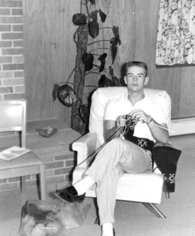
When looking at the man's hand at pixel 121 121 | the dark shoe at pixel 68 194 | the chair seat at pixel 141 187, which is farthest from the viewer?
the man's hand at pixel 121 121

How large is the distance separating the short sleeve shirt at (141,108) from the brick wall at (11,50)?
0.91 m

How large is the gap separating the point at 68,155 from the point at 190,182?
1.08 metres

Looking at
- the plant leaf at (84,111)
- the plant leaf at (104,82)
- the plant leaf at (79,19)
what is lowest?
the plant leaf at (84,111)

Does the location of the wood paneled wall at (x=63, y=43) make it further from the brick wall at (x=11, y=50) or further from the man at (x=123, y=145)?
the man at (x=123, y=145)

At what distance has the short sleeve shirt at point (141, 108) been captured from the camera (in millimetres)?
3219

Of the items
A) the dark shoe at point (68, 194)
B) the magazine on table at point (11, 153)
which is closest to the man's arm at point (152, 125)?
the dark shoe at point (68, 194)

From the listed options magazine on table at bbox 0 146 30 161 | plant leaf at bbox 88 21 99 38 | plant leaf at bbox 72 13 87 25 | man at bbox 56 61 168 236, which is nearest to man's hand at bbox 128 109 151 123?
man at bbox 56 61 168 236

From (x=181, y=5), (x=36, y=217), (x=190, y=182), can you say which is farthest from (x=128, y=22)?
(x=36, y=217)

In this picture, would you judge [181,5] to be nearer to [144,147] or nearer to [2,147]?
[144,147]

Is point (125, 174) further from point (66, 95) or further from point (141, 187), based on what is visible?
point (66, 95)

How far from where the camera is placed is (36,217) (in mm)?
2910

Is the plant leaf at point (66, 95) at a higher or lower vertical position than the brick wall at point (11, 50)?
lower

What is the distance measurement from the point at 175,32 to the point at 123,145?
2.22 meters

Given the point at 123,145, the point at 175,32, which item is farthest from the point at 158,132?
the point at 175,32
